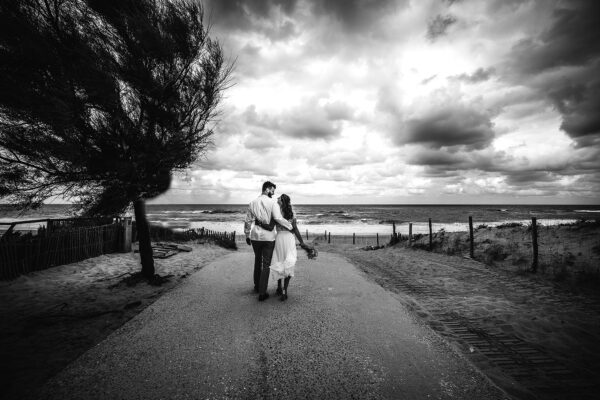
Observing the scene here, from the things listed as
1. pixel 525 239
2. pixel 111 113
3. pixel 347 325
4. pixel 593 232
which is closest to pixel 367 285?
pixel 347 325

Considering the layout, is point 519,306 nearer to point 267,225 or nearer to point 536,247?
point 536,247

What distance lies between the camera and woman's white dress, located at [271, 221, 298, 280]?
188 inches

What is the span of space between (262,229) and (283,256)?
1.98 ft

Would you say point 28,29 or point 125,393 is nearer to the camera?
point 125,393

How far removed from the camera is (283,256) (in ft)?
15.8

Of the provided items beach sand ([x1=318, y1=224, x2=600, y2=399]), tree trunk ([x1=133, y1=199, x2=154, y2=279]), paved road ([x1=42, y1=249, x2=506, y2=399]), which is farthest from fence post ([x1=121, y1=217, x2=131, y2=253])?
beach sand ([x1=318, y1=224, x2=600, y2=399])

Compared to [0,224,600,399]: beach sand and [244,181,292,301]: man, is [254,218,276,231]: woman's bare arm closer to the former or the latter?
[244,181,292,301]: man

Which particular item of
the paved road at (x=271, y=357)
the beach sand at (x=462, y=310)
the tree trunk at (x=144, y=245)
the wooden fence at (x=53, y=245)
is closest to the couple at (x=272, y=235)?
the paved road at (x=271, y=357)

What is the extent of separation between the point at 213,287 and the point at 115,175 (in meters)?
2.93

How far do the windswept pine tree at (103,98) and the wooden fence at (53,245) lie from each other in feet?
6.51

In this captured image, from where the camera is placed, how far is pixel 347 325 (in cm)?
376

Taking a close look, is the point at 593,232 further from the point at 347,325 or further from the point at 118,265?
the point at 118,265

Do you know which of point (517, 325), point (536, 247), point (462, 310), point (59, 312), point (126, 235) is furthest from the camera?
point (126, 235)

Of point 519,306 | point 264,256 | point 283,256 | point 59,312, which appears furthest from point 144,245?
point 519,306
